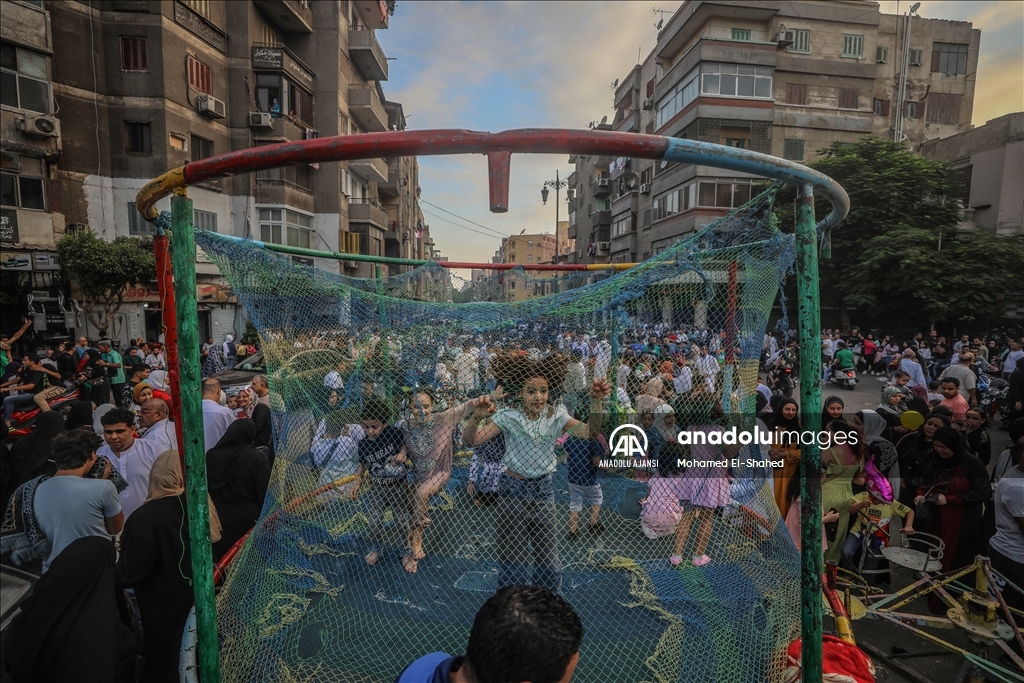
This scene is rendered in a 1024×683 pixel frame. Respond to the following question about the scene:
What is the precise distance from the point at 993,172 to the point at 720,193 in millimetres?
10856

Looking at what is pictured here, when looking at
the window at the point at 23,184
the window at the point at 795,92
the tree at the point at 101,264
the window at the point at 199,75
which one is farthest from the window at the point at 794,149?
the window at the point at 23,184

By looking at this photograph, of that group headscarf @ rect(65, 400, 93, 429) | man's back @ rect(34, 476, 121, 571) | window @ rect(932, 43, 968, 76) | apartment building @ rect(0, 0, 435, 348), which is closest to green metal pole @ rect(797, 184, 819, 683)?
man's back @ rect(34, 476, 121, 571)

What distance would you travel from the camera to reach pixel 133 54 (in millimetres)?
19141

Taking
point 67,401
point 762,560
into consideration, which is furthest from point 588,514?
point 67,401

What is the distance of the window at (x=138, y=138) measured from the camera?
19453 millimetres

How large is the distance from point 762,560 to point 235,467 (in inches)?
143

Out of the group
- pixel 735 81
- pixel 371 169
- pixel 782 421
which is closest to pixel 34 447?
pixel 782 421

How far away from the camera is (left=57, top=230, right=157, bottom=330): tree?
15750 millimetres

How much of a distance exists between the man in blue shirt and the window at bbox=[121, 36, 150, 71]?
24.5 m

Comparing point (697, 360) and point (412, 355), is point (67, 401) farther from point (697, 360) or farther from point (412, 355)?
point (697, 360)

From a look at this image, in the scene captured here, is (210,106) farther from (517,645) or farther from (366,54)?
(517,645)

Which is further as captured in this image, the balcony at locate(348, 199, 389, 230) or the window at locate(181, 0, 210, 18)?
the balcony at locate(348, 199, 389, 230)

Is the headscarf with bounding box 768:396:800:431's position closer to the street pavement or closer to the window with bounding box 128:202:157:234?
the street pavement

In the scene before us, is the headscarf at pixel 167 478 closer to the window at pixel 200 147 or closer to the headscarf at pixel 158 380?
the headscarf at pixel 158 380
